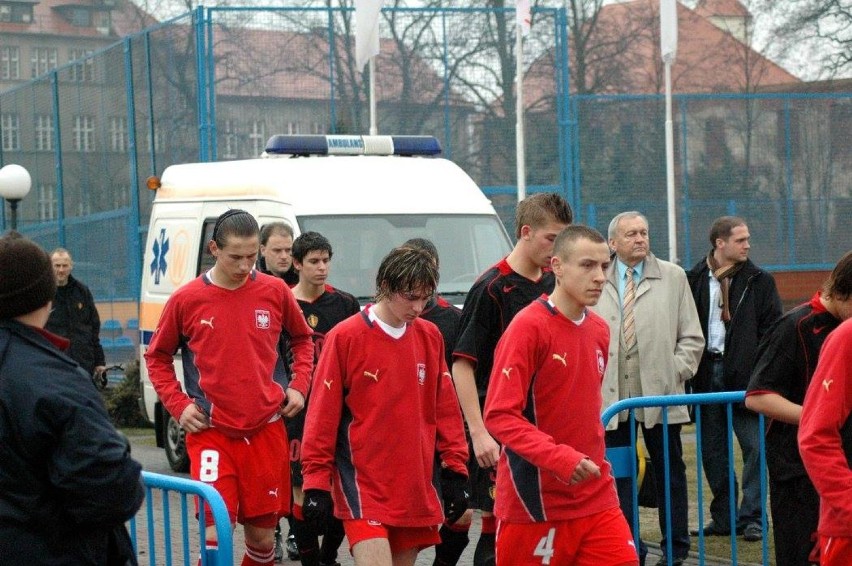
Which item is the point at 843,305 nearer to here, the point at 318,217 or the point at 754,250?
the point at 318,217

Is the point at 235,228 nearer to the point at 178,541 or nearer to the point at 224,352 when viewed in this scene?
the point at 224,352

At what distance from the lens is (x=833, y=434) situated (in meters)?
4.85

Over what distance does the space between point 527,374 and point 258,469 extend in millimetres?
2066

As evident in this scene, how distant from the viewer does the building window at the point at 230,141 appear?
2067 cm

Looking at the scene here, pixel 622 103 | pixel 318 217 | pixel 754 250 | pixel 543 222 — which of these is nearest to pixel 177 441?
pixel 318 217

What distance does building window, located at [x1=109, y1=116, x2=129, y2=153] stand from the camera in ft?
79.5

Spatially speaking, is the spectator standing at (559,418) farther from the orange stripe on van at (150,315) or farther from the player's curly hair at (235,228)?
the orange stripe on van at (150,315)

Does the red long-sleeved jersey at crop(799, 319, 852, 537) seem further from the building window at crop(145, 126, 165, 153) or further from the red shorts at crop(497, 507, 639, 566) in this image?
the building window at crop(145, 126, 165, 153)

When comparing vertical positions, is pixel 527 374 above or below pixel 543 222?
below

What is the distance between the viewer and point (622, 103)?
2578 centimetres

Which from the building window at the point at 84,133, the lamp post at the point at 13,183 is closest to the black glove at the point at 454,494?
the lamp post at the point at 13,183

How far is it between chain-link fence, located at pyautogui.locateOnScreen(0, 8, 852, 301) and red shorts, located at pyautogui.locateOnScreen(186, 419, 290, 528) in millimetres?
13152

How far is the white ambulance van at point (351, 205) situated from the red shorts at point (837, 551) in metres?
6.18

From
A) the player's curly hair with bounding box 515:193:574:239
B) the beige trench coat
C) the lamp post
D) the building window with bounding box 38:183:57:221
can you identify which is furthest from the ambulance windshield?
the building window with bounding box 38:183:57:221
